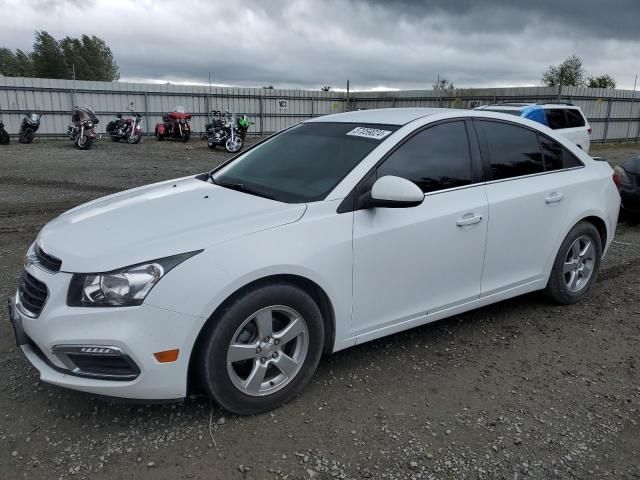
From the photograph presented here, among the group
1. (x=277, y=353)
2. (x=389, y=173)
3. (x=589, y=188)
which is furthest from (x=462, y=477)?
(x=589, y=188)

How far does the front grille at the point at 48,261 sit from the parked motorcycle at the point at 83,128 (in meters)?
15.7

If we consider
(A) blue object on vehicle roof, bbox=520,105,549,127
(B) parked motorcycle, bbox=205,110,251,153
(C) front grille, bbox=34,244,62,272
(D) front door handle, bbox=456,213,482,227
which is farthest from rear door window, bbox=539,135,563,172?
(B) parked motorcycle, bbox=205,110,251,153

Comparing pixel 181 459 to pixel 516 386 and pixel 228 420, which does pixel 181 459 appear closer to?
pixel 228 420

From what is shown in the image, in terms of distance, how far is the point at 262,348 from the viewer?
278 cm

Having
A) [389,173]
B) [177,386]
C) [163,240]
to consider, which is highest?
[389,173]

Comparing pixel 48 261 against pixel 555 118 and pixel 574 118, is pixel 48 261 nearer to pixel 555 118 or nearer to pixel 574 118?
pixel 555 118

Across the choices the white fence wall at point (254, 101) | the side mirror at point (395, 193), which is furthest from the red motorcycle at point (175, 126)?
the side mirror at point (395, 193)

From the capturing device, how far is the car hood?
256 cm

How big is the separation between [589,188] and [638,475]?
249cm

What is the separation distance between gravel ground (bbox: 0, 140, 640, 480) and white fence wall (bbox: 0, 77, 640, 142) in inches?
757

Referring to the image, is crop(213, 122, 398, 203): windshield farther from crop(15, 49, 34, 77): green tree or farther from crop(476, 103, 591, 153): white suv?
crop(15, 49, 34, 77): green tree

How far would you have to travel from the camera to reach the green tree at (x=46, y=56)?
192 ft

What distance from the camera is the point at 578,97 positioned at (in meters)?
21.7

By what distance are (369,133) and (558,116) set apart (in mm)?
11264
